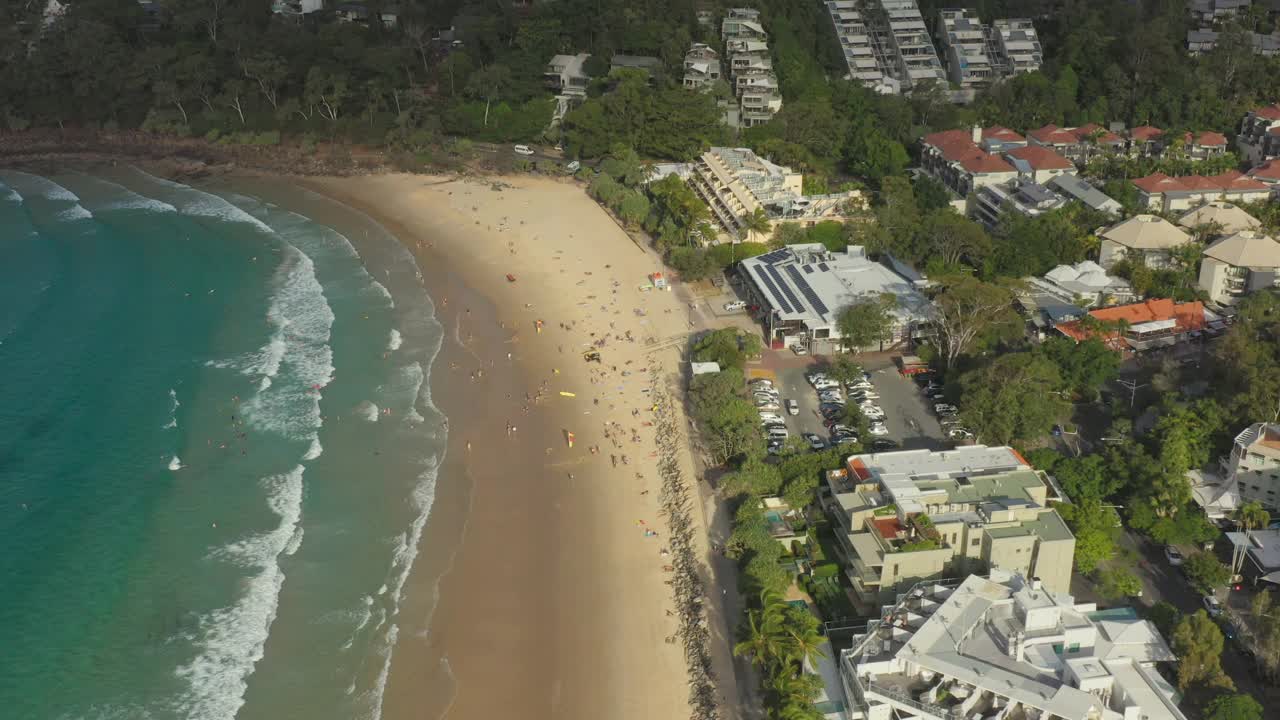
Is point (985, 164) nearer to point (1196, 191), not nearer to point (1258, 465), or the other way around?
point (1196, 191)

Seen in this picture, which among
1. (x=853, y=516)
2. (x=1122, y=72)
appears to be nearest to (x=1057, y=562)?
(x=853, y=516)

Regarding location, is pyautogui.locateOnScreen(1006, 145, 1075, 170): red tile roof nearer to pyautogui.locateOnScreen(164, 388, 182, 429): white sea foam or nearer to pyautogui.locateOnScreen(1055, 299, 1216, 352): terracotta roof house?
pyautogui.locateOnScreen(1055, 299, 1216, 352): terracotta roof house

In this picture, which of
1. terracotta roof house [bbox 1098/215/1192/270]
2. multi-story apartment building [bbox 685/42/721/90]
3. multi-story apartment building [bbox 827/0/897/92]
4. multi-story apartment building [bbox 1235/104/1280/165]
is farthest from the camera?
multi-story apartment building [bbox 827/0/897/92]

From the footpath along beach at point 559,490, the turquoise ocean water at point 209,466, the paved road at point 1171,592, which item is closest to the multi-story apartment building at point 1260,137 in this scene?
the footpath along beach at point 559,490

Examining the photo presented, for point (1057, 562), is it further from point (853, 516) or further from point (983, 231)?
point (983, 231)

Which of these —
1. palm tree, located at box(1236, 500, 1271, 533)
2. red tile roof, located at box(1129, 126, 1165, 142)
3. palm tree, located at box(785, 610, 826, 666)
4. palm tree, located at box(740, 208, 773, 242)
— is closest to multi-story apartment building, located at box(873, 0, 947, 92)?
red tile roof, located at box(1129, 126, 1165, 142)
